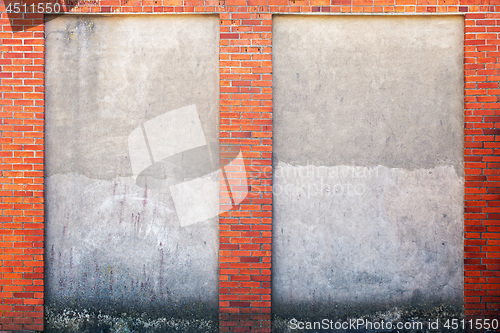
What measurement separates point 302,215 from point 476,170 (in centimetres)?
196

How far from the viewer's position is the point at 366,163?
3859 millimetres

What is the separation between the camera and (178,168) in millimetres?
3883

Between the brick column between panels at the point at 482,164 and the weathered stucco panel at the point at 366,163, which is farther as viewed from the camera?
the weathered stucco panel at the point at 366,163

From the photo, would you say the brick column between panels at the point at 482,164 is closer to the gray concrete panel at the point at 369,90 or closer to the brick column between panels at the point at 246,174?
the gray concrete panel at the point at 369,90

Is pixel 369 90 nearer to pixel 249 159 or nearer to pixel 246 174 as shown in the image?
pixel 249 159

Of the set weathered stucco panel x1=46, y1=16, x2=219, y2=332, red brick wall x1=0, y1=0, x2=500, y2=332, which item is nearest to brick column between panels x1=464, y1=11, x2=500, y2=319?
red brick wall x1=0, y1=0, x2=500, y2=332

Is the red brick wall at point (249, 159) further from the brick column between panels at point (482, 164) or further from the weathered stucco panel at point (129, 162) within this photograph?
the weathered stucco panel at point (129, 162)

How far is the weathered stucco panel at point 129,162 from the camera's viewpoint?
3865mm

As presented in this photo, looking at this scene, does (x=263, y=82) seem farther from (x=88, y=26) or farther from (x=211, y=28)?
(x=88, y=26)

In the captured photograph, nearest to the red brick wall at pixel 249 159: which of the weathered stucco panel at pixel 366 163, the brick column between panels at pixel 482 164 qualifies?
the brick column between panels at pixel 482 164

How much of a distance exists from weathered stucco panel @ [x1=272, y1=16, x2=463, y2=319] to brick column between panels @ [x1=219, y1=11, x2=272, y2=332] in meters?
0.17

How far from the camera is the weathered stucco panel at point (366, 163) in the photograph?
12.6 ft

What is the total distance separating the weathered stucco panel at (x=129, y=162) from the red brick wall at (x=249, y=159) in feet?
0.54

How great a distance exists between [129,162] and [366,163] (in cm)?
268
